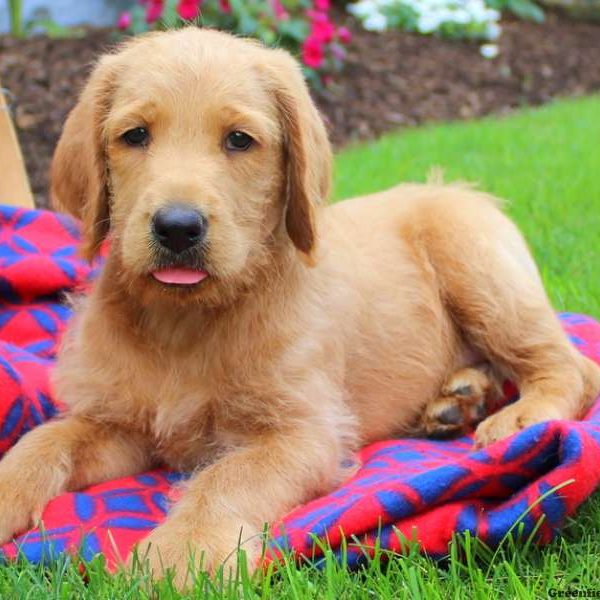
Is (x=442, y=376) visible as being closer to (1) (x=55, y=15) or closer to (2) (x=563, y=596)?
(2) (x=563, y=596)

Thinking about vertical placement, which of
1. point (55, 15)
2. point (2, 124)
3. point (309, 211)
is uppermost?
point (309, 211)

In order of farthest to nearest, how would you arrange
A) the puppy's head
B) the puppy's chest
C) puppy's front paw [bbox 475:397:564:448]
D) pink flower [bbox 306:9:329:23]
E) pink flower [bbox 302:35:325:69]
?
pink flower [bbox 306:9:329:23] → pink flower [bbox 302:35:325:69] → puppy's front paw [bbox 475:397:564:448] → the puppy's chest → the puppy's head

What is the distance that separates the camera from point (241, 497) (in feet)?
10.9

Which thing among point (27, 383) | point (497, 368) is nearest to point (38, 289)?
Answer: point (27, 383)

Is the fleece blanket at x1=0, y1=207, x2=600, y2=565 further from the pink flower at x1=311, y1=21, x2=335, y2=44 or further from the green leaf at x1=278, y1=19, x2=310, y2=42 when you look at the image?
the green leaf at x1=278, y1=19, x2=310, y2=42

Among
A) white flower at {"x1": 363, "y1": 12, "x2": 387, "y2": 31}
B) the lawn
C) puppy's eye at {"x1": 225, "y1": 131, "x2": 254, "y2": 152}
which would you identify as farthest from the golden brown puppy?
white flower at {"x1": 363, "y1": 12, "x2": 387, "y2": 31}

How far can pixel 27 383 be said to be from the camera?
4266 millimetres

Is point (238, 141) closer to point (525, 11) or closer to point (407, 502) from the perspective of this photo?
point (407, 502)

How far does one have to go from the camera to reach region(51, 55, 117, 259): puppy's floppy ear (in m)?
3.74

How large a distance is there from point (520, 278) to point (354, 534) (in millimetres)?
1840

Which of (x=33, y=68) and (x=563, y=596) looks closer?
(x=563, y=596)

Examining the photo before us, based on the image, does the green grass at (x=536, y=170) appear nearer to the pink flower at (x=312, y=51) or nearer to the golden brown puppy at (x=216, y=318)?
the pink flower at (x=312, y=51)

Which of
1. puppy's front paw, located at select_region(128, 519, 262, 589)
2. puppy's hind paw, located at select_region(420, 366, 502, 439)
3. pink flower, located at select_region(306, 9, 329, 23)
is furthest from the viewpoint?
pink flower, located at select_region(306, 9, 329, 23)

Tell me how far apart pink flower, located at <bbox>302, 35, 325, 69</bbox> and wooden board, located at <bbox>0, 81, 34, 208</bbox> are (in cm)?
548
